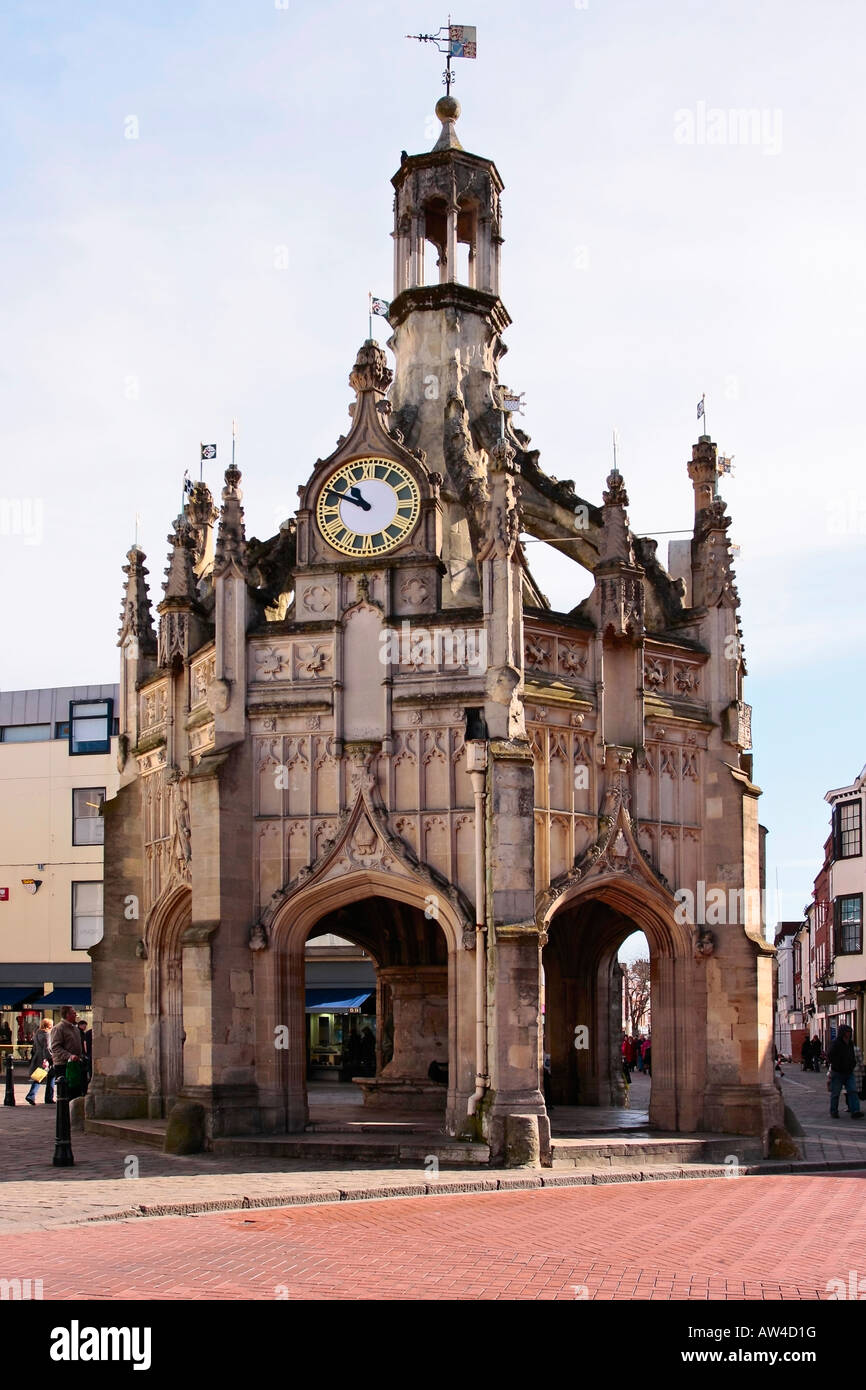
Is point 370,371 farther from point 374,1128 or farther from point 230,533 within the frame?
point 374,1128

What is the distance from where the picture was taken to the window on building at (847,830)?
53.9 meters

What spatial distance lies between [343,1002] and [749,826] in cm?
2100

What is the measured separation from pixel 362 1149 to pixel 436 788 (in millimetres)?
4783

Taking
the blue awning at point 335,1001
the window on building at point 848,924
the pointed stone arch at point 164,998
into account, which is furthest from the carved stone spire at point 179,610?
the window on building at point 848,924

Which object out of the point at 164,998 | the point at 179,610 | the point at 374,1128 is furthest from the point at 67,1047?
the point at 179,610

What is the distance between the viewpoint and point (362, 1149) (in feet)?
62.6

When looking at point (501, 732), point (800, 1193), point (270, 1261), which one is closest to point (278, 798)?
point (501, 732)

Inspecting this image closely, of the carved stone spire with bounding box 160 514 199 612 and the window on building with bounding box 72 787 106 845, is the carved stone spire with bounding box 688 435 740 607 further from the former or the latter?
the window on building with bounding box 72 787 106 845

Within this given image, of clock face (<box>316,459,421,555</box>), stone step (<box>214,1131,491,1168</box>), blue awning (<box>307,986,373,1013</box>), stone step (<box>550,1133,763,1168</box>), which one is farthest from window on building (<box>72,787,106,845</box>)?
stone step (<box>550,1133,763,1168</box>)

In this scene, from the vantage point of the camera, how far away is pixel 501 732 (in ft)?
66.2

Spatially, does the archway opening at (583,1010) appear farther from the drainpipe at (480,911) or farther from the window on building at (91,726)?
the window on building at (91,726)

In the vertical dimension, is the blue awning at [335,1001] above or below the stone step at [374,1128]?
below

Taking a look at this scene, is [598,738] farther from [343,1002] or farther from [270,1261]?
[343,1002]

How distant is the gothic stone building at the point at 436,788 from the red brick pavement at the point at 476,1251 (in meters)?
3.74
